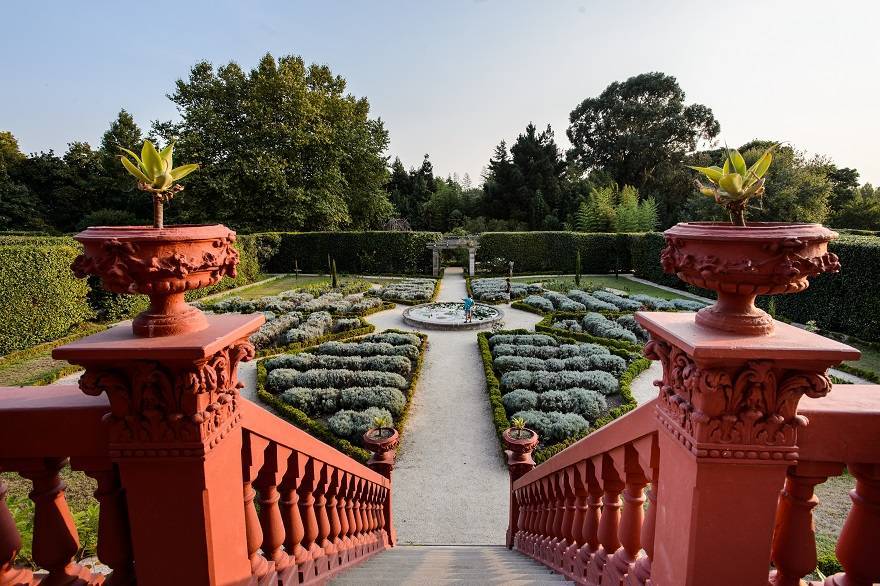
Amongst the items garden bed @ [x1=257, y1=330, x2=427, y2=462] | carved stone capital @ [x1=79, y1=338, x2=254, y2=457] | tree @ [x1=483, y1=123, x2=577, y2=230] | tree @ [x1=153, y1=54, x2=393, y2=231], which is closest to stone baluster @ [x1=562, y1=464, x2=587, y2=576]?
carved stone capital @ [x1=79, y1=338, x2=254, y2=457]

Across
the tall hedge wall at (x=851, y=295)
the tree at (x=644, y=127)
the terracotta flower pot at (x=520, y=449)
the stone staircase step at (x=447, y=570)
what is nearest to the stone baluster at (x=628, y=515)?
the stone staircase step at (x=447, y=570)

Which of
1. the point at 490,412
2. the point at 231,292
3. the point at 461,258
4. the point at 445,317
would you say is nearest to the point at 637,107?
the point at 461,258

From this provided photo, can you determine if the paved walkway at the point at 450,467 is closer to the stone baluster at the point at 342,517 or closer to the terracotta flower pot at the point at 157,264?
the stone baluster at the point at 342,517

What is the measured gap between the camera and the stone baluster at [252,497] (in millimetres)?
1796

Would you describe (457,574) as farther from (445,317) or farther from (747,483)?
(445,317)

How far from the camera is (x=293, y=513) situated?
7.47ft

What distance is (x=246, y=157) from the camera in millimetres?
28984

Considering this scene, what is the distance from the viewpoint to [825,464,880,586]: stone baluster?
1.37 metres

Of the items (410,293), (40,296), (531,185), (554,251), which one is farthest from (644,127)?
(40,296)

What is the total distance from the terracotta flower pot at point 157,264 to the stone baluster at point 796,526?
1.95 m

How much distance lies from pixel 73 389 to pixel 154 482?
1.69 ft

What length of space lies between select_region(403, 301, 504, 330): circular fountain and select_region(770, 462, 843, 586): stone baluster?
1402cm

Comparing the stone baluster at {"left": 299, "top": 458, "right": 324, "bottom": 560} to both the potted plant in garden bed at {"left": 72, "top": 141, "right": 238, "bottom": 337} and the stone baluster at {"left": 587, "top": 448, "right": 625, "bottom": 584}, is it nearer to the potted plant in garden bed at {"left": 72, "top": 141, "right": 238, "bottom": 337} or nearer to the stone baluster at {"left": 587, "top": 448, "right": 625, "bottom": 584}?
the potted plant in garden bed at {"left": 72, "top": 141, "right": 238, "bottom": 337}

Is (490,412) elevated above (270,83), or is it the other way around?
(270,83)
